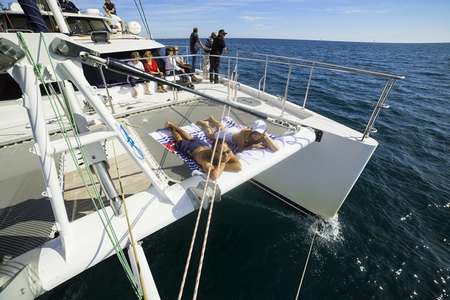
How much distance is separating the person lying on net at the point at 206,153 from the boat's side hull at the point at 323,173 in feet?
7.61

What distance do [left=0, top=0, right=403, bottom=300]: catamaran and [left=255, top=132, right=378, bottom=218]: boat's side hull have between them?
2cm

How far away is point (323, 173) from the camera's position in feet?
15.7

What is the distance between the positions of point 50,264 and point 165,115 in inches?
138

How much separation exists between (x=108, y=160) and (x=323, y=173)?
417 centimetres

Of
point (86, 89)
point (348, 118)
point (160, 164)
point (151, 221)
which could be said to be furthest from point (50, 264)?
point (348, 118)

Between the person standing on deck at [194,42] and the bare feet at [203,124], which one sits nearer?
the bare feet at [203,124]

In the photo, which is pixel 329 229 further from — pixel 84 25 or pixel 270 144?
pixel 84 25

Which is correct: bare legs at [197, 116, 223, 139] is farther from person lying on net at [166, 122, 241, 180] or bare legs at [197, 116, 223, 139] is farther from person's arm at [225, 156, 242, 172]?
person's arm at [225, 156, 242, 172]

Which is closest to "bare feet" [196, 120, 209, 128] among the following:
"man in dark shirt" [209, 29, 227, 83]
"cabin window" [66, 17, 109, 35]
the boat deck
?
the boat deck

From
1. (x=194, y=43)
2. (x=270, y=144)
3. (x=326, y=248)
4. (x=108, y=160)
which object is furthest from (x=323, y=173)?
(x=194, y=43)

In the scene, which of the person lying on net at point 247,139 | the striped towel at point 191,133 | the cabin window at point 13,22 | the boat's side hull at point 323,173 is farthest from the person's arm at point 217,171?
the cabin window at point 13,22

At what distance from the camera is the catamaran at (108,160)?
5.70 feet

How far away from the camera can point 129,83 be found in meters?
6.14

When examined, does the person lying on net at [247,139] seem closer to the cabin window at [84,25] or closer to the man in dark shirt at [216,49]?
the man in dark shirt at [216,49]
